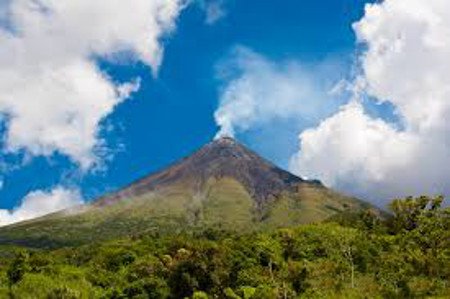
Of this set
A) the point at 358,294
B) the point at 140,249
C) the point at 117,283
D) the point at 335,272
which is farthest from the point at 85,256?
the point at 358,294

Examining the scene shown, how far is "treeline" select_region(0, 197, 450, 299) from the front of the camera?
263 ft

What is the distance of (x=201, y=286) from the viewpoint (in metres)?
94.5

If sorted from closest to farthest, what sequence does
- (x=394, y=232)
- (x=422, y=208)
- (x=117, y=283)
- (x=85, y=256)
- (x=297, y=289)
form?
(x=297, y=289), (x=422, y=208), (x=117, y=283), (x=394, y=232), (x=85, y=256)

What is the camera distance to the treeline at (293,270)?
8006cm

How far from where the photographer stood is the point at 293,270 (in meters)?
92.0

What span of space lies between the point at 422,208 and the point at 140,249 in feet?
217

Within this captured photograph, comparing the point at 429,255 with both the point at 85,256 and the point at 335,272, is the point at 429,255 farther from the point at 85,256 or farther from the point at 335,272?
the point at 85,256

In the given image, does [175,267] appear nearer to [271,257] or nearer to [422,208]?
[271,257]

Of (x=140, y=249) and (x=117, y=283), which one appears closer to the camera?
(x=117, y=283)

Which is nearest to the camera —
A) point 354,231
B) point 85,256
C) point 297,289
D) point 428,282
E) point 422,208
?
point 428,282

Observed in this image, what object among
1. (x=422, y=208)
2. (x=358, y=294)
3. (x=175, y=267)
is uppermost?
(x=422, y=208)

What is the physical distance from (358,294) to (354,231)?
48212 millimetres

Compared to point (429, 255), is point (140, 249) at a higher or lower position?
higher

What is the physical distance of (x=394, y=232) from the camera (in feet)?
388
